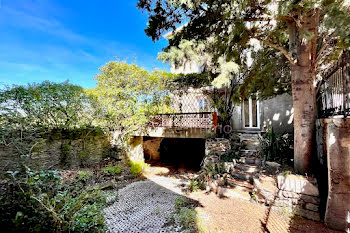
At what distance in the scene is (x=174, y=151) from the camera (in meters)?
12.6

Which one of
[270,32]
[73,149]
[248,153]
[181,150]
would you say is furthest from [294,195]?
[181,150]

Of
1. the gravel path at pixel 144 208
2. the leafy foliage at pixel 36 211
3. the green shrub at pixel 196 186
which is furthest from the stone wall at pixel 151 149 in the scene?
the leafy foliage at pixel 36 211

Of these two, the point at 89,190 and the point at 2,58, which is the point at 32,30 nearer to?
the point at 2,58

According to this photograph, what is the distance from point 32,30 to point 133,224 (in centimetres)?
971

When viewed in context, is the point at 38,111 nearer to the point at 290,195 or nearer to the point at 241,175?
the point at 241,175

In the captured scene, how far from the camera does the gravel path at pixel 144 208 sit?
361 centimetres

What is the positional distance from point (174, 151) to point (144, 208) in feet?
27.0

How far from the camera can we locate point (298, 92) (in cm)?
397

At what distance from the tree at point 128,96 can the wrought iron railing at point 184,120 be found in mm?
602

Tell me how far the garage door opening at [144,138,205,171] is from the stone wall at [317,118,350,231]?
7.53m

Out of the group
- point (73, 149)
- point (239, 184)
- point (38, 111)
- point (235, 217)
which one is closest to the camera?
point (235, 217)

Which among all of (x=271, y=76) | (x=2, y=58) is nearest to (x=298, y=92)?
(x=271, y=76)

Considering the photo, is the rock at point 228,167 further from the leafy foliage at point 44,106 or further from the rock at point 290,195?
the leafy foliage at point 44,106

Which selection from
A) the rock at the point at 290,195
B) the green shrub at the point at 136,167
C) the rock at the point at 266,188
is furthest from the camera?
the green shrub at the point at 136,167
